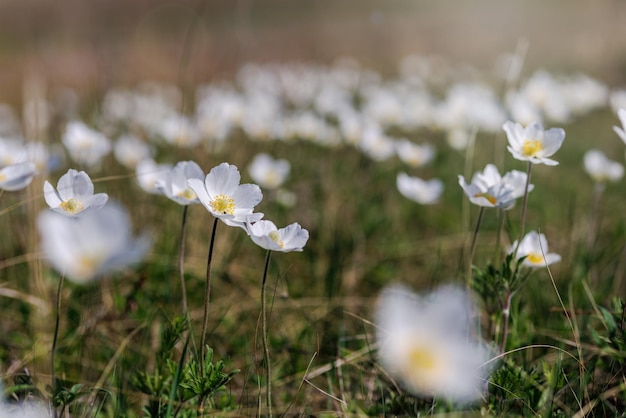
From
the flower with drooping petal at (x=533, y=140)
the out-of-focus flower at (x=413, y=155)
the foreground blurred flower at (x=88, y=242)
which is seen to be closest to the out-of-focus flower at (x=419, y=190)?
the out-of-focus flower at (x=413, y=155)

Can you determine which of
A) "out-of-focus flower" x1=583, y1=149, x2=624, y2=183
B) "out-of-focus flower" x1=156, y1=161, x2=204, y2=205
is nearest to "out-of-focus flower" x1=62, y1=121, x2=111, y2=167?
"out-of-focus flower" x1=156, y1=161, x2=204, y2=205

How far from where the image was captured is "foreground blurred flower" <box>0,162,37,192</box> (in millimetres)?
1596

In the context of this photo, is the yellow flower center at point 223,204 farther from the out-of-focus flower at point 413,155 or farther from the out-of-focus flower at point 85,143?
the out-of-focus flower at point 413,155

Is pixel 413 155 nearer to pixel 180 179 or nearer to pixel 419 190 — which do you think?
pixel 419 190

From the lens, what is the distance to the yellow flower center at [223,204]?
156cm

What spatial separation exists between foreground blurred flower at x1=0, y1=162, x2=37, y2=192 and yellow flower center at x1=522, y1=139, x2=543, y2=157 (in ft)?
4.66

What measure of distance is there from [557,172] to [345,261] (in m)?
2.50

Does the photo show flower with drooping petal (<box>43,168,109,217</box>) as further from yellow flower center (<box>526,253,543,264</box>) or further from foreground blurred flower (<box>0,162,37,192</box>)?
yellow flower center (<box>526,253,543,264</box>)

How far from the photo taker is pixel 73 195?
5.02 feet

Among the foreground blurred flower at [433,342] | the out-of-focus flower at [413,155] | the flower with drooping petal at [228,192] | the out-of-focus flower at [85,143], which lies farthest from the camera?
the out-of-focus flower at [413,155]

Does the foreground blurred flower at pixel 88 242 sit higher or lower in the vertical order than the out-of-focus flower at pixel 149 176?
higher

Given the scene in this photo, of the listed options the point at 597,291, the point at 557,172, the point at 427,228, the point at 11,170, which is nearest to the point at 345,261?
the point at 427,228

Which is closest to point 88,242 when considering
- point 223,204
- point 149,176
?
point 223,204

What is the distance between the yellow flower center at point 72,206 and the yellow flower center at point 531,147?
1270 mm
